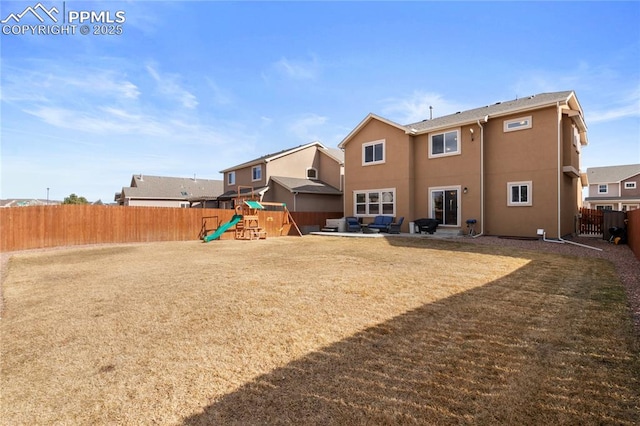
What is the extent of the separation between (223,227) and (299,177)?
9.94 m

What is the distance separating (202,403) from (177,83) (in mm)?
15917

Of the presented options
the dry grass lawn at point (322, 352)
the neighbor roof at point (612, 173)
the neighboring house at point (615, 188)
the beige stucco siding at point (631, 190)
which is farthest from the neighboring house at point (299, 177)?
the beige stucco siding at point (631, 190)

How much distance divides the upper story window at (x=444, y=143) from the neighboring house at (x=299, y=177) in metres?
9.16

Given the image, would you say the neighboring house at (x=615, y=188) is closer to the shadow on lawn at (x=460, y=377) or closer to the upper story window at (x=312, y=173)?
the upper story window at (x=312, y=173)

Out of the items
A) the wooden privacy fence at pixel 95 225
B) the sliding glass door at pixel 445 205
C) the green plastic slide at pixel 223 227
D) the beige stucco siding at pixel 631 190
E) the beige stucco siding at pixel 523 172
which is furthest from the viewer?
the beige stucco siding at pixel 631 190

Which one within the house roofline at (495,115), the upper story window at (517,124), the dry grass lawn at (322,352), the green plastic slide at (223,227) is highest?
the house roofline at (495,115)

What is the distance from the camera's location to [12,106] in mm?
10055

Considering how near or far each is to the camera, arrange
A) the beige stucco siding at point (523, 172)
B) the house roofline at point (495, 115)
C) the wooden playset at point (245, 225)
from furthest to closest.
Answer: the wooden playset at point (245, 225) < the beige stucco siding at point (523, 172) < the house roofline at point (495, 115)

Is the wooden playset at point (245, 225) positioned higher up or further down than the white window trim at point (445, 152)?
further down

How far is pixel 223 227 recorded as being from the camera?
59.6 feet

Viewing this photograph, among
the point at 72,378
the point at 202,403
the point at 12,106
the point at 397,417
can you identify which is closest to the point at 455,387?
the point at 397,417

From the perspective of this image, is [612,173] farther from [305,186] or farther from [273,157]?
[273,157]

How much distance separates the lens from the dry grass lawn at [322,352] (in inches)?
93.3

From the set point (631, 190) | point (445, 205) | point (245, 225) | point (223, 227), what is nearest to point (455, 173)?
point (445, 205)
